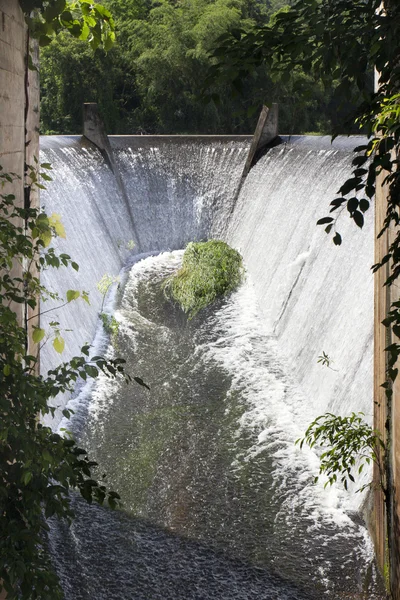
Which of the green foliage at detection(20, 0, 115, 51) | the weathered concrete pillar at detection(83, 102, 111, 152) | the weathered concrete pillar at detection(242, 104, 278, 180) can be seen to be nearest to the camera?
the green foliage at detection(20, 0, 115, 51)

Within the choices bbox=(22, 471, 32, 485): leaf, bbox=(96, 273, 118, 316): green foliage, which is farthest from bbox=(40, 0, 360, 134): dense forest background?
bbox=(22, 471, 32, 485): leaf

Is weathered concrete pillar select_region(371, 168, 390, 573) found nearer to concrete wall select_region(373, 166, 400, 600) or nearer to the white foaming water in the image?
concrete wall select_region(373, 166, 400, 600)

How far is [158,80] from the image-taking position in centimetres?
2106

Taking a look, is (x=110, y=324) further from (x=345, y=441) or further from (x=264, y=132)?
(x=345, y=441)

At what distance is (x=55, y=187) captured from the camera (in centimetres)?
955

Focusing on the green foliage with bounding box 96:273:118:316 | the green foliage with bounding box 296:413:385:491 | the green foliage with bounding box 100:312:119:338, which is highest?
the green foliage with bounding box 96:273:118:316

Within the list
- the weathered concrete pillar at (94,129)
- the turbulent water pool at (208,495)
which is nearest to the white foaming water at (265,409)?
the turbulent water pool at (208,495)

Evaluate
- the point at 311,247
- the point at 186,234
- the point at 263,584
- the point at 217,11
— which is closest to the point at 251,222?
the point at 186,234

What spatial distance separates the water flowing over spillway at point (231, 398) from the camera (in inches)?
181

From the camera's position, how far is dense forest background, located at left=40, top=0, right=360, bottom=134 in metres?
20.5

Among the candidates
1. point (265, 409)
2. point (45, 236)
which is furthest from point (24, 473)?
point (265, 409)

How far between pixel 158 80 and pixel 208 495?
56.1 feet

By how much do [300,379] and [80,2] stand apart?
4670 millimetres

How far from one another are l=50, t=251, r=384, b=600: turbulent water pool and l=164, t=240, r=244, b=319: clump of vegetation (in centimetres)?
153
